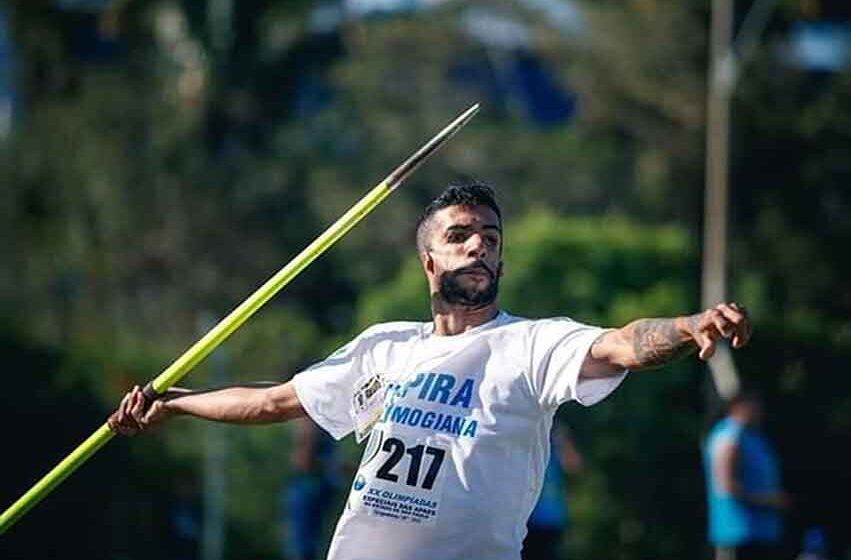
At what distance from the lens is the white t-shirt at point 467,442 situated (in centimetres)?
748

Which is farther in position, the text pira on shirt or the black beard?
the black beard

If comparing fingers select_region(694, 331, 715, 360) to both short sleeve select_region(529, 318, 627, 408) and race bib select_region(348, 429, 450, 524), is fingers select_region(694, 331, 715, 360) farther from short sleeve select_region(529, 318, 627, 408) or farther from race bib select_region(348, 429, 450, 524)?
race bib select_region(348, 429, 450, 524)

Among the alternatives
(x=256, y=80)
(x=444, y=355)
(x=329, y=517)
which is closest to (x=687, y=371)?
(x=329, y=517)

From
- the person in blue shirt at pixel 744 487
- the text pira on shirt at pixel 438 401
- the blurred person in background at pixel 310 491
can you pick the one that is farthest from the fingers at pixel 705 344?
the blurred person in background at pixel 310 491

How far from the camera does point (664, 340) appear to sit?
717 centimetres

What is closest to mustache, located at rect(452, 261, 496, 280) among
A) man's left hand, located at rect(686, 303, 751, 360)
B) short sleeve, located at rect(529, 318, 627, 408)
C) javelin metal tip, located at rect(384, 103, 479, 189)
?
short sleeve, located at rect(529, 318, 627, 408)

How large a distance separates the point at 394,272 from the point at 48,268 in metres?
8.13

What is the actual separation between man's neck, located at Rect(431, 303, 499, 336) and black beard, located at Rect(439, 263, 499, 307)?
3cm

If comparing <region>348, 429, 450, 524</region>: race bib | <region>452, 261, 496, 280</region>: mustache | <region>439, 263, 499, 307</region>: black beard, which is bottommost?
<region>348, 429, 450, 524</region>: race bib

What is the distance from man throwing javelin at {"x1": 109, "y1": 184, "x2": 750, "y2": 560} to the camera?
24.3 feet

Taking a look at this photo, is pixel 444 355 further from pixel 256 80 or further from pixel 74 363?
pixel 256 80

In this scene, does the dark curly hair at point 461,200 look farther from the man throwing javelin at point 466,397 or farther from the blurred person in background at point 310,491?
the blurred person in background at point 310,491

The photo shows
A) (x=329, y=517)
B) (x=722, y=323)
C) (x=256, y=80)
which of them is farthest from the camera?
(x=256, y=80)

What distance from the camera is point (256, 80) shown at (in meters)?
39.1
